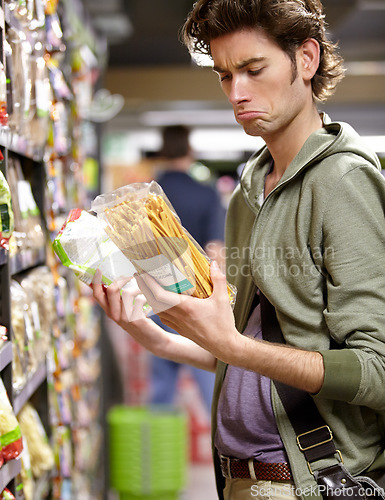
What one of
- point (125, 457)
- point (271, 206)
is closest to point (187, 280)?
point (271, 206)

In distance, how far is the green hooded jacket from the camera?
1.30 meters

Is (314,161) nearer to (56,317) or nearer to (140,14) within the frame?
(56,317)

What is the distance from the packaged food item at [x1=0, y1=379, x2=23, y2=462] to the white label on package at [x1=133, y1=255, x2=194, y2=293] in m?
0.43

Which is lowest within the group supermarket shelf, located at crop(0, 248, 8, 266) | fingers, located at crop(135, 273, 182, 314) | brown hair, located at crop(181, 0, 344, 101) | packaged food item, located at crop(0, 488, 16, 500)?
packaged food item, located at crop(0, 488, 16, 500)

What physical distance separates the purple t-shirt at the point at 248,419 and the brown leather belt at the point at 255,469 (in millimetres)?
12

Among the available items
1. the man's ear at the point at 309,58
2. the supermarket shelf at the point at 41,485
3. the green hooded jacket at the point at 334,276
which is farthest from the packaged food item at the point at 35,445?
the man's ear at the point at 309,58

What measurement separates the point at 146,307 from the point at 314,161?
471 millimetres

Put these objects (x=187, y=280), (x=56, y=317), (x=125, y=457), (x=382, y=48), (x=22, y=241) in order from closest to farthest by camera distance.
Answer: (x=187, y=280)
(x=22, y=241)
(x=56, y=317)
(x=125, y=457)
(x=382, y=48)

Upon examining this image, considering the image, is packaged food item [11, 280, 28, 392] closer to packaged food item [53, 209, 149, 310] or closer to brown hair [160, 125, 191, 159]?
packaged food item [53, 209, 149, 310]

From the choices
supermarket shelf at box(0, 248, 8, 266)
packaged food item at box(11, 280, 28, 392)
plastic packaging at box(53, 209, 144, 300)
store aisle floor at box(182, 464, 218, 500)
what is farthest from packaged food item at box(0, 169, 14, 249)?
store aisle floor at box(182, 464, 218, 500)

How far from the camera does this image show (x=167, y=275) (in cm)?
124

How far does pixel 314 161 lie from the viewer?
1417mm

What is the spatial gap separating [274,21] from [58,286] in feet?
4.63

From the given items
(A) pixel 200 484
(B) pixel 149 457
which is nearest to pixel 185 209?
(B) pixel 149 457
